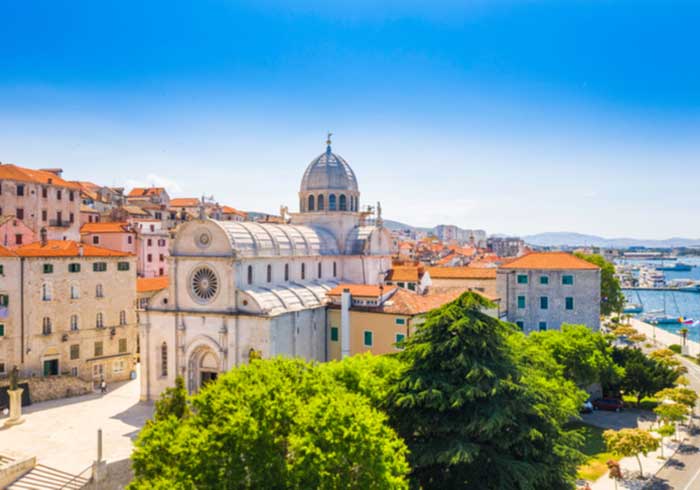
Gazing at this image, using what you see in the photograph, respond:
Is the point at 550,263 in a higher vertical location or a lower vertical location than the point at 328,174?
lower

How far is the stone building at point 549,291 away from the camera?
48.3 m

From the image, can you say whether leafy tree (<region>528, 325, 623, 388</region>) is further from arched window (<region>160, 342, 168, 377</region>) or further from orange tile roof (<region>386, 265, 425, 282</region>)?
arched window (<region>160, 342, 168, 377</region>)

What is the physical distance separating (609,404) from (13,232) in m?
54.5

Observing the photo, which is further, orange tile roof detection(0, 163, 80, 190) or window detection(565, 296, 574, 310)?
orange tile roof detection(0, 163, 80, 190)

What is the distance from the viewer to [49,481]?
29594 mm

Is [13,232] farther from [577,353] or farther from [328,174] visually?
[577,353]

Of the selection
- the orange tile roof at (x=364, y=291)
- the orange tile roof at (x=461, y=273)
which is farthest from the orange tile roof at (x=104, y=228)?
the orange tile roof at (x=461, y=273)

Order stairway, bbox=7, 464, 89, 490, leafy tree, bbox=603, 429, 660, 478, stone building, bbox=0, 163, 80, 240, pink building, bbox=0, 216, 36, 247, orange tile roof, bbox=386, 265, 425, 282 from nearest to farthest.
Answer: stairway, bbox=7, 464, 89, 490 < leafy tree, bbox=603, 429, 660, 478 < pink building, bbox=0, 216, 36, 247 < orange tile roof, bbox=386, 265, 425, 282 < stone building, bbox=0, 163, 80, 240

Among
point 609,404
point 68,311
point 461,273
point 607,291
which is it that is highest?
point 461,273

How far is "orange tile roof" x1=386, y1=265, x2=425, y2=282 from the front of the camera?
180 ft

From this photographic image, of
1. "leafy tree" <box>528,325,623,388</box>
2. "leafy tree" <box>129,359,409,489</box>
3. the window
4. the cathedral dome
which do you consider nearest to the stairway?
"leafy tree" <box>129,359,409,489</box>

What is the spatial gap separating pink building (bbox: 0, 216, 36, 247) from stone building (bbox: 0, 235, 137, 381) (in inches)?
303

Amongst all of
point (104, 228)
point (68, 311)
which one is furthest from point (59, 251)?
point (104, 228)

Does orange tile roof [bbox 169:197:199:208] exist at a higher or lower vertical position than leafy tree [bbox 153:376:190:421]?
higher
